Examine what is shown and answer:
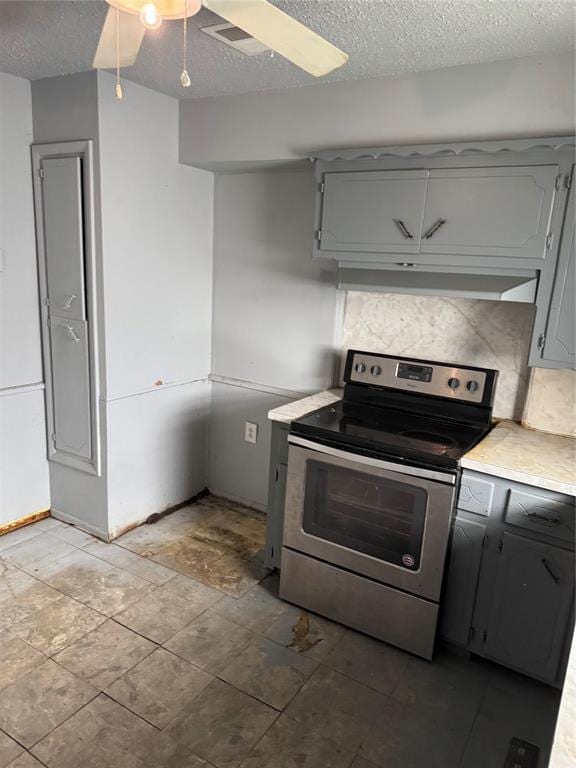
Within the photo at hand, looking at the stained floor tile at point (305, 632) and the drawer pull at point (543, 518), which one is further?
the stained floor tile at point (305, 632)

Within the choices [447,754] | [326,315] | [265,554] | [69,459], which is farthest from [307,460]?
[69,459]

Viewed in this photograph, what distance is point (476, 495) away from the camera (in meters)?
1.99

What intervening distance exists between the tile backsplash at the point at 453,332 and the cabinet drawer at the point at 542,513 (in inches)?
24.8

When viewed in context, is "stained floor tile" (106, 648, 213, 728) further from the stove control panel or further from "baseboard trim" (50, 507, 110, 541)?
the stove control panel

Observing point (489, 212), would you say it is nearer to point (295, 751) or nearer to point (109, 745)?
point (295, 751)

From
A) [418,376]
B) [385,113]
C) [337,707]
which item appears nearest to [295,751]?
[337,707]

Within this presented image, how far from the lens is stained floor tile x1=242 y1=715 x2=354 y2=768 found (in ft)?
5.65

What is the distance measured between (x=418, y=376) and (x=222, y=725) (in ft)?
5.35

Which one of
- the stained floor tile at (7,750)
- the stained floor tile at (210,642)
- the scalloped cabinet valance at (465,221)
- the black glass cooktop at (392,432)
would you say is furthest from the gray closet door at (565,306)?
the stained floor tile at (7,750)

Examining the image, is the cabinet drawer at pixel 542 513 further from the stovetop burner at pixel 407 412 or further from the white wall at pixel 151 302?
the white wall at pixel 151 302

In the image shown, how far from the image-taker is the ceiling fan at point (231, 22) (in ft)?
4.09

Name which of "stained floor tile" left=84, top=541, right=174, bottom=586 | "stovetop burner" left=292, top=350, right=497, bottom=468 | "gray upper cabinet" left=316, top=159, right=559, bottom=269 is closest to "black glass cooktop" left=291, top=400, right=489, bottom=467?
"stovetop burner" left=292, top=350, right=497, bottom=468

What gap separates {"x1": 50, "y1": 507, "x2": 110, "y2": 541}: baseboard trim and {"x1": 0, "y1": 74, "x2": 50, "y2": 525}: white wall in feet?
0.27

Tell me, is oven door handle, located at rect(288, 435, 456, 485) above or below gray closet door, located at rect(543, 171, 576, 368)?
below
